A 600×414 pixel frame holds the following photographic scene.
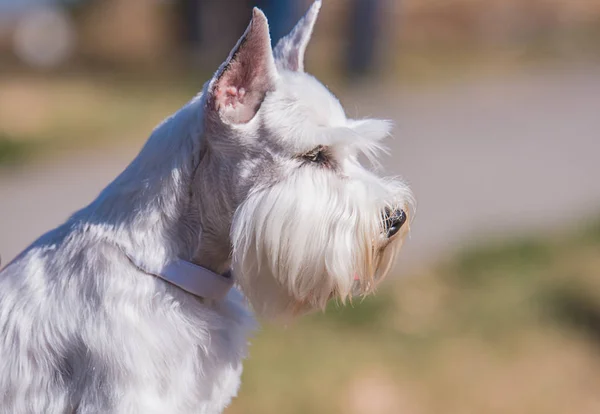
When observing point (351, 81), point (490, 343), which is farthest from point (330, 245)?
point (351, 81)

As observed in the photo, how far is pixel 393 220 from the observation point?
2.75 metres

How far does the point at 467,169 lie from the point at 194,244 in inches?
259

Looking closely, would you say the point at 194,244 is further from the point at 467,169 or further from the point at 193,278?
the point at 467,169

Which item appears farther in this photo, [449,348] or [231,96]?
[449,348]

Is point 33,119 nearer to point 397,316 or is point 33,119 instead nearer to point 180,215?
point 397,316

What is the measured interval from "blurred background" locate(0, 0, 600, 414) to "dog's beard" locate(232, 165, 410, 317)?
94cm

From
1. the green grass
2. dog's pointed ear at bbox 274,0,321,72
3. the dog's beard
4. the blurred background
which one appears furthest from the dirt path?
the dog's beard

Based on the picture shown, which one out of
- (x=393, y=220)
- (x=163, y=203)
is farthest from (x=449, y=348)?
(x=163, y=203)

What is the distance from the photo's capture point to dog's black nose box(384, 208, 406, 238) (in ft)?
9.00

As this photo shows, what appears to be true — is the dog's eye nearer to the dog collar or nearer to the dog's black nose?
the dog's black nose

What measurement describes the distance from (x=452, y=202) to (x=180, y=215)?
5.41 m

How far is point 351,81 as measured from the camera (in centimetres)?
1267

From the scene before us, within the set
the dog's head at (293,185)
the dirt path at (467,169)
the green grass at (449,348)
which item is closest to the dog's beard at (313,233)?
the dog's head at (293,185)

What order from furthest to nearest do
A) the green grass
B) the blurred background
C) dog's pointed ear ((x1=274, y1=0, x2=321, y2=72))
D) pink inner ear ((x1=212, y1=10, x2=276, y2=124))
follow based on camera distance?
the blurred background, the green grass, dog's pointed ear ((x1=274, y1=0, x2=321, y2=72)), pink inner ear ((x1=212, y1=10, x2=276, y2=124))
